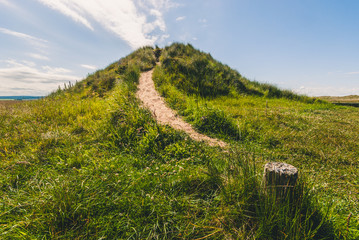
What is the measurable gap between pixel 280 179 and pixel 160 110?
7066 mm

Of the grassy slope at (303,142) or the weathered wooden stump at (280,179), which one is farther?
the grassy slope at (303,142)

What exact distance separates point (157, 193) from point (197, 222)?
85cm

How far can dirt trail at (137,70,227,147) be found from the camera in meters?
5.79

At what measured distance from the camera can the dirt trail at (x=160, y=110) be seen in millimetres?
5791

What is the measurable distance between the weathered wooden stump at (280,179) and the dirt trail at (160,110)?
312cm

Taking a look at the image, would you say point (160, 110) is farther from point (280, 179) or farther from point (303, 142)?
point (280, 179)

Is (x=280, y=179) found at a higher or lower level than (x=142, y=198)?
higher

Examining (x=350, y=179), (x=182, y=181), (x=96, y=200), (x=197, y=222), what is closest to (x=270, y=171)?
(x=197, y=222)

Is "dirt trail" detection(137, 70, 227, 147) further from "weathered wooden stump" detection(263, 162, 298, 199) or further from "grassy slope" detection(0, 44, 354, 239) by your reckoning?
"weathered wooden stump" detection(263, 162, 298, 199)

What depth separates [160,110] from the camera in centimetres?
849

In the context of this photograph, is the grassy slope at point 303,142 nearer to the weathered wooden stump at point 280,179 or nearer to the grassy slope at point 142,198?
the weathered wooden stump at point 280,179

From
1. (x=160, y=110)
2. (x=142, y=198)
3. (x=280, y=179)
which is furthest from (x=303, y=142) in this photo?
(x=160, y=110)

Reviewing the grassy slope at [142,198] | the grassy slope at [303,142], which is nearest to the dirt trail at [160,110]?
the grassy slope at [303,142]

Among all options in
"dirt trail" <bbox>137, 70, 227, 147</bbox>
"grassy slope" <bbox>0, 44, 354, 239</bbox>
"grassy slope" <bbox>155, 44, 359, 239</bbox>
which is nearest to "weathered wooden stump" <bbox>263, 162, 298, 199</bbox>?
"grassy slope" <bbox>0, 44, 354, 239</bbox>
